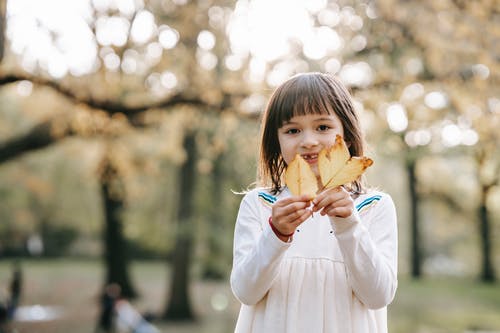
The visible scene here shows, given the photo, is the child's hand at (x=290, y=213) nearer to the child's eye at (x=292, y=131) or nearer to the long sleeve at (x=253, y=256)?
the long sleeve at (x=253, y=256)

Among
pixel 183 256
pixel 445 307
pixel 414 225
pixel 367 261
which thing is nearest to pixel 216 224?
pixel 183 256

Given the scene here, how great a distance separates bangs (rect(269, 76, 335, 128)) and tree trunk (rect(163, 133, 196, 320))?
10.5m

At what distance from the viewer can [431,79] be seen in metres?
6.20

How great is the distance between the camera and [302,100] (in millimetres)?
1606

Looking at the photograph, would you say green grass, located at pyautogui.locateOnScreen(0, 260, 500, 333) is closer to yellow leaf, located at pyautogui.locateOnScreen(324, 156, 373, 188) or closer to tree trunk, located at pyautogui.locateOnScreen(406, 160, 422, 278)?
tree trunk, located at pyautogui.locateOnScreen(406, 160, 422, 278)

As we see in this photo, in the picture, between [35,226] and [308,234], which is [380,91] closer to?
[308,234]

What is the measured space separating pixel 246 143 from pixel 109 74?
8.16 feet

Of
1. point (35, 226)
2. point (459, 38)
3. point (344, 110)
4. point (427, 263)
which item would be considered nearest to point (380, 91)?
point (459, 38)

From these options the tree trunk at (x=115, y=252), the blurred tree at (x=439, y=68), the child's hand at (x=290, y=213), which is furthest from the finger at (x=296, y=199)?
the tree trunk at (x=115, y=252)

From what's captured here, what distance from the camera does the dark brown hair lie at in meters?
1.60

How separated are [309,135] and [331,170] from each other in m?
0.25

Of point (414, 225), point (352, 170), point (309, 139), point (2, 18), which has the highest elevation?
point (2, 18)

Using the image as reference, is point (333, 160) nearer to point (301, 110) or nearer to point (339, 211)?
point (339, 211)

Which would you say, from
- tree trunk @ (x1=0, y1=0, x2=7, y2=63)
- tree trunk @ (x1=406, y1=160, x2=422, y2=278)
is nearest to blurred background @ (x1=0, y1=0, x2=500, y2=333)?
tree trunk @ (x1=0, y1=0, x2=7, y2=63)
